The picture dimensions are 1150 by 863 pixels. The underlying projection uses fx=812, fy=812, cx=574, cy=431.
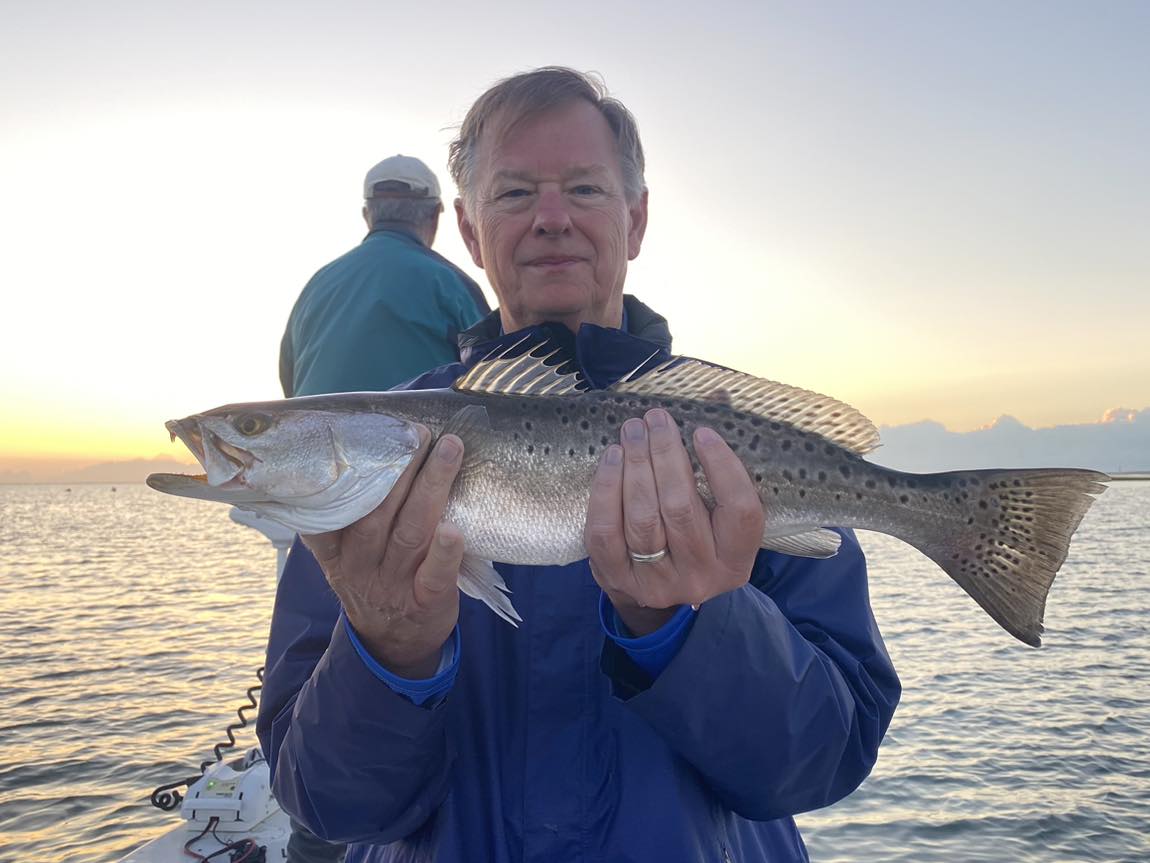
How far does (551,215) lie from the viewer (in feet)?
12.7

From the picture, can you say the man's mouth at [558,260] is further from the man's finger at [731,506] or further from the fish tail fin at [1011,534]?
the fish tail fin at [1011,534]

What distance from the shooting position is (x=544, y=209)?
3879 millimetres

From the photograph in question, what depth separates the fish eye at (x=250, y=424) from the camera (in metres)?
3.36

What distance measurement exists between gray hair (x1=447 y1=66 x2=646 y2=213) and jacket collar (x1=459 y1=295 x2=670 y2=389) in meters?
0.67

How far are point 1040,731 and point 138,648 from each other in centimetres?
1948

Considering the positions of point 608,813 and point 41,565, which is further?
point 41,565

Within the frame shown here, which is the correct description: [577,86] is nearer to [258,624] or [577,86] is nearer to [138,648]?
[138,648]

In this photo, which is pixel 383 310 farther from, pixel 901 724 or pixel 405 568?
pixel 901 724

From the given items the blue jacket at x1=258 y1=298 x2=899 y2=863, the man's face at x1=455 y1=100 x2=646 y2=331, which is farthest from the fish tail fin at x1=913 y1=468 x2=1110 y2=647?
the man's face at x1=455 y1=100 x2=646 y2=331

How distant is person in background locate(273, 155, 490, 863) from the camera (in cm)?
525

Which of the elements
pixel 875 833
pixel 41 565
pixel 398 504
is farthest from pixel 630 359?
pixel 41 565

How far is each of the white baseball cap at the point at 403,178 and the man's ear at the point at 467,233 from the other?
1636 mm

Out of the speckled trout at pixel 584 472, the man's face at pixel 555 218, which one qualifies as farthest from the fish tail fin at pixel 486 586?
the man's face at pixel 555 218

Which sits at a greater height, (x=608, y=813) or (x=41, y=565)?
(x=608, y=813)
